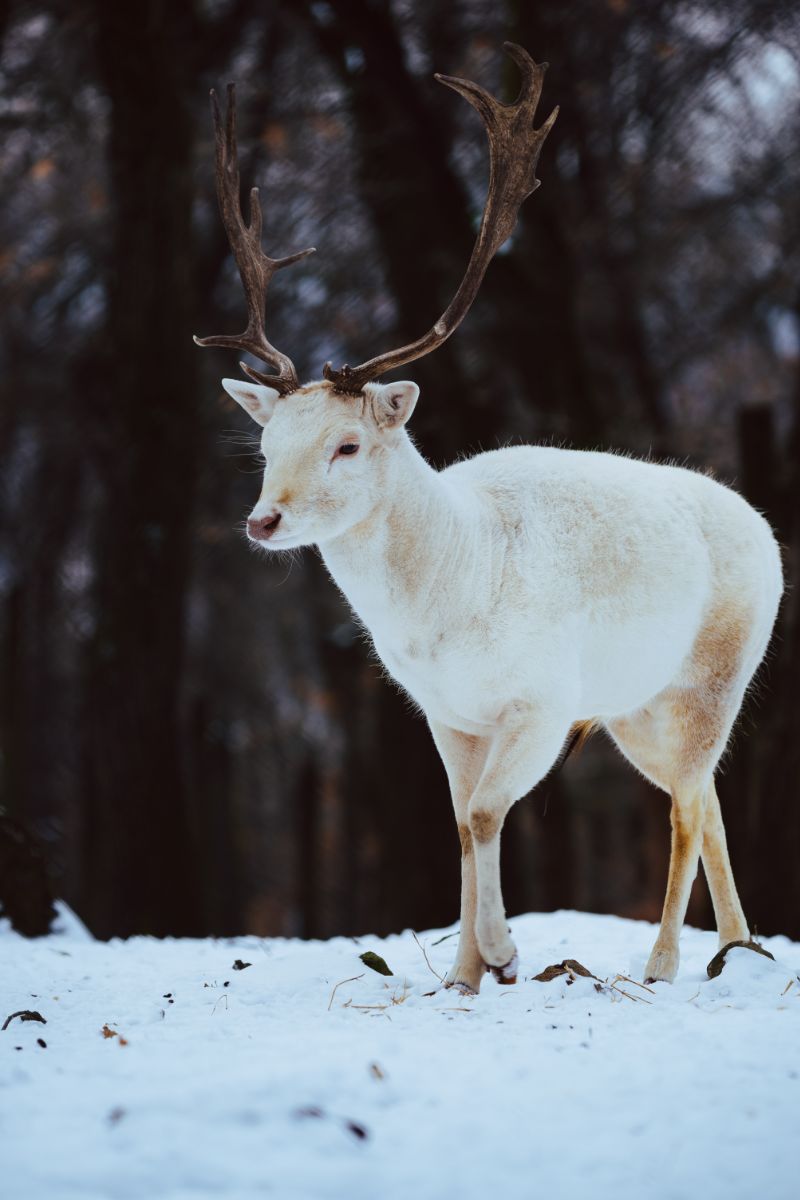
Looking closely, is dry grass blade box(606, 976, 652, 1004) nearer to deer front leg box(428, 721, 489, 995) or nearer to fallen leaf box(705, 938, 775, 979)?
fallen leaf box(705, 938, 775, 979)

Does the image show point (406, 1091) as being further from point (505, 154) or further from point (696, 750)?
point (505, 154)

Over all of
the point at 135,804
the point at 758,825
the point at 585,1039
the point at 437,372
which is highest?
the point at 585,1039

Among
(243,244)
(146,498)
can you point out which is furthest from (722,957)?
(146,498)

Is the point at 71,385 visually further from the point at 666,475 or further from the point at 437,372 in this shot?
the point at 666,475

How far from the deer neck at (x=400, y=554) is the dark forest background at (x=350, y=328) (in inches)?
66.3

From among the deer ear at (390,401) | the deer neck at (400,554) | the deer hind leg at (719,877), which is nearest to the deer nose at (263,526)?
the deer neck at (400,554)

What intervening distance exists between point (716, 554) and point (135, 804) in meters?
4.89

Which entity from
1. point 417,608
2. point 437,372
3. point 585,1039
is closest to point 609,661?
point 417,608

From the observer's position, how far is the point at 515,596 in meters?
4.86

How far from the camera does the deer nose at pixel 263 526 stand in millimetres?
4566

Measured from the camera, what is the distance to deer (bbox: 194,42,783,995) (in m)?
4.75

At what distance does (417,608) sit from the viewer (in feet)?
16.1

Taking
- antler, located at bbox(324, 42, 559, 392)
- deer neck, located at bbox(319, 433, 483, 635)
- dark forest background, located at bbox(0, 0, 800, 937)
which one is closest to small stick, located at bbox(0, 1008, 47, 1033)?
deer neck, located at bbox(319, 433, 483, 635)

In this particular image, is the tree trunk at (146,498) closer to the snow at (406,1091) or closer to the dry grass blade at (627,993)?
the snow at (406,1091)
